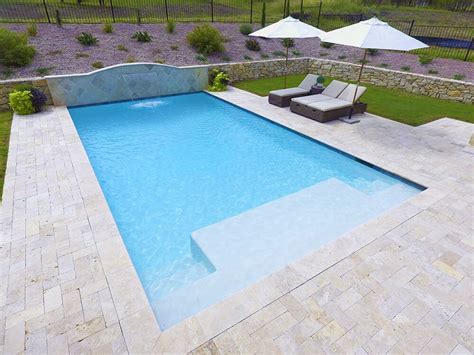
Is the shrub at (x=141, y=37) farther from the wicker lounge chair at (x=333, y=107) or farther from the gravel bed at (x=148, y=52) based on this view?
the wicker lounge chair at (x=333, y=107)

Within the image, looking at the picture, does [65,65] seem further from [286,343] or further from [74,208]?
[286,343]

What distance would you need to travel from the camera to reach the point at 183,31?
1716 cm

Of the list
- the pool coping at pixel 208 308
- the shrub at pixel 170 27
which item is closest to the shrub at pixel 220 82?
the shrub at pixel 170 27

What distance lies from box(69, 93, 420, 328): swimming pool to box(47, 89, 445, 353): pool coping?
329mm

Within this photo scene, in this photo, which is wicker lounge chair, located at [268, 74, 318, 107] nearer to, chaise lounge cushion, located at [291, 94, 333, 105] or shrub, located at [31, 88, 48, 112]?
chaise lounge cushion, located at [291, 94, 333, 105]

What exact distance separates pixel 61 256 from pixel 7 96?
9.24m

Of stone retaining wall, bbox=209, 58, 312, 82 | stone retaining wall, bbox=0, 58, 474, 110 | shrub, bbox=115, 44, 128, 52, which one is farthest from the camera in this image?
stone retaining wall, bbox=209, 58, 312, 82

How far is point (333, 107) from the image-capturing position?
905cm

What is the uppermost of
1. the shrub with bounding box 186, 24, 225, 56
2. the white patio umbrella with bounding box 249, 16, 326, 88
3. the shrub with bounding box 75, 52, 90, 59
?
the white patio umbrella with bounding box 249, 16, 326, 88

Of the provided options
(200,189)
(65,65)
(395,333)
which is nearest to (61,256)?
(200,189)

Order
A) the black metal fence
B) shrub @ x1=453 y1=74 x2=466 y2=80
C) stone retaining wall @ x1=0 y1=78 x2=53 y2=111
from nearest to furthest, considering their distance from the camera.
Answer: stone retaining wall @ x1=0 y1=78 x2=53 y2=111
shrub @ x1=453 y1=74 x2=466 y2=80
the black metal fence

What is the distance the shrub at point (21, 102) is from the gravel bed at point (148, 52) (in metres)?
2.41

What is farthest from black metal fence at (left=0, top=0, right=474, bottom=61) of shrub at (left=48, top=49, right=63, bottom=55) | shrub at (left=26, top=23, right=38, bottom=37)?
shrub at (left=48, top=49, right=63, bottom=55)

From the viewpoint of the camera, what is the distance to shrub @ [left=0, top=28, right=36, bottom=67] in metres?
11.0
